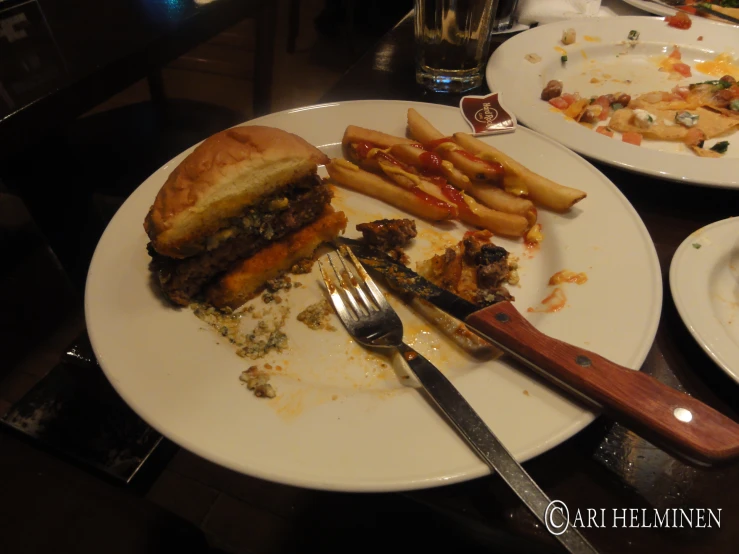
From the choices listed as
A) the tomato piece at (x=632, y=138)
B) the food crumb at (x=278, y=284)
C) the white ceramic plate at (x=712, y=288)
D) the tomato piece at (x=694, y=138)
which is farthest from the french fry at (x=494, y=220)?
the tomato piece at (x=694, y=138)

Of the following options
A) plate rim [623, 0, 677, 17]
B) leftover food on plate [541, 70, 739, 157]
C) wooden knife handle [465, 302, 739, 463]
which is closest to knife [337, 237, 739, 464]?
wooden knife handle [465, 302, 739, 463]

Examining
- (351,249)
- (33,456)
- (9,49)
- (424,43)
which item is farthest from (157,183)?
(424,43)

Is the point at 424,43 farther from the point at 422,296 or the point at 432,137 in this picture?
the point at 422,296

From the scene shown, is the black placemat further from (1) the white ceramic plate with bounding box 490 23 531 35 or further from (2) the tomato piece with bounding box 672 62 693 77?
(2) the tomato piece with bounding box 672 62 693 77

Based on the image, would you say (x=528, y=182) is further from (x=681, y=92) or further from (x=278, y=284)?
(x=681, y=92)

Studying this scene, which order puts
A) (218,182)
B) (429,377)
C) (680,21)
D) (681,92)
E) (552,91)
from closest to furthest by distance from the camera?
(429,377), (218,182), (552,91), (681,92), (680,21)

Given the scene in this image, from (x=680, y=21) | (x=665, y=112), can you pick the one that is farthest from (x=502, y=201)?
(x=680, y=21)
